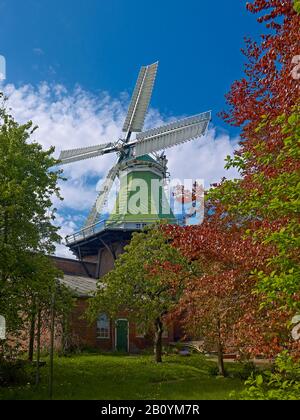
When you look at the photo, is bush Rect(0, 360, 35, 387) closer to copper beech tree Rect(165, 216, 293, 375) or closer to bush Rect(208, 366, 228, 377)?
copper beech tree Rect(165, 216, 293, 375)

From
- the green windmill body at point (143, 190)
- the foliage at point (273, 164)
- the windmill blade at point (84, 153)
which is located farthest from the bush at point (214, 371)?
the windmill blade at point (84, 153)

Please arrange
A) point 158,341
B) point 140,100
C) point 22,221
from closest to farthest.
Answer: point 22,221
point 158,341
point 140,100

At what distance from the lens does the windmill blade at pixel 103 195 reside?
48.5 metres

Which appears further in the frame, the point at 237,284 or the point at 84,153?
the point at 84,153

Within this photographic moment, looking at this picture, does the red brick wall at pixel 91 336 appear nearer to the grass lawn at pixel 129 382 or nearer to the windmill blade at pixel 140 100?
the grass lawn at pixel 129 382

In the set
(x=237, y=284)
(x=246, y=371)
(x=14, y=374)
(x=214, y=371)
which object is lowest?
(x=214, y=371)

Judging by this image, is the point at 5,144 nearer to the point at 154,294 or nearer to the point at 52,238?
the point at 52,238

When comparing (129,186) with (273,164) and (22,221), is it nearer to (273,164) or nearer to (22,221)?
(22,221)

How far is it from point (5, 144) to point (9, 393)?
8.31 meters

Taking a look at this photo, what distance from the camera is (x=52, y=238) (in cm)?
1853

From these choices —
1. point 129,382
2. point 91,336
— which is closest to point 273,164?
point 129,382

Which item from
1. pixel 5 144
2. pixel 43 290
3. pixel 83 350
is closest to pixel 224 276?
pixel 43 290

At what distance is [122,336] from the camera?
3447cm

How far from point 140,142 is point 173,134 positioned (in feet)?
14.9
